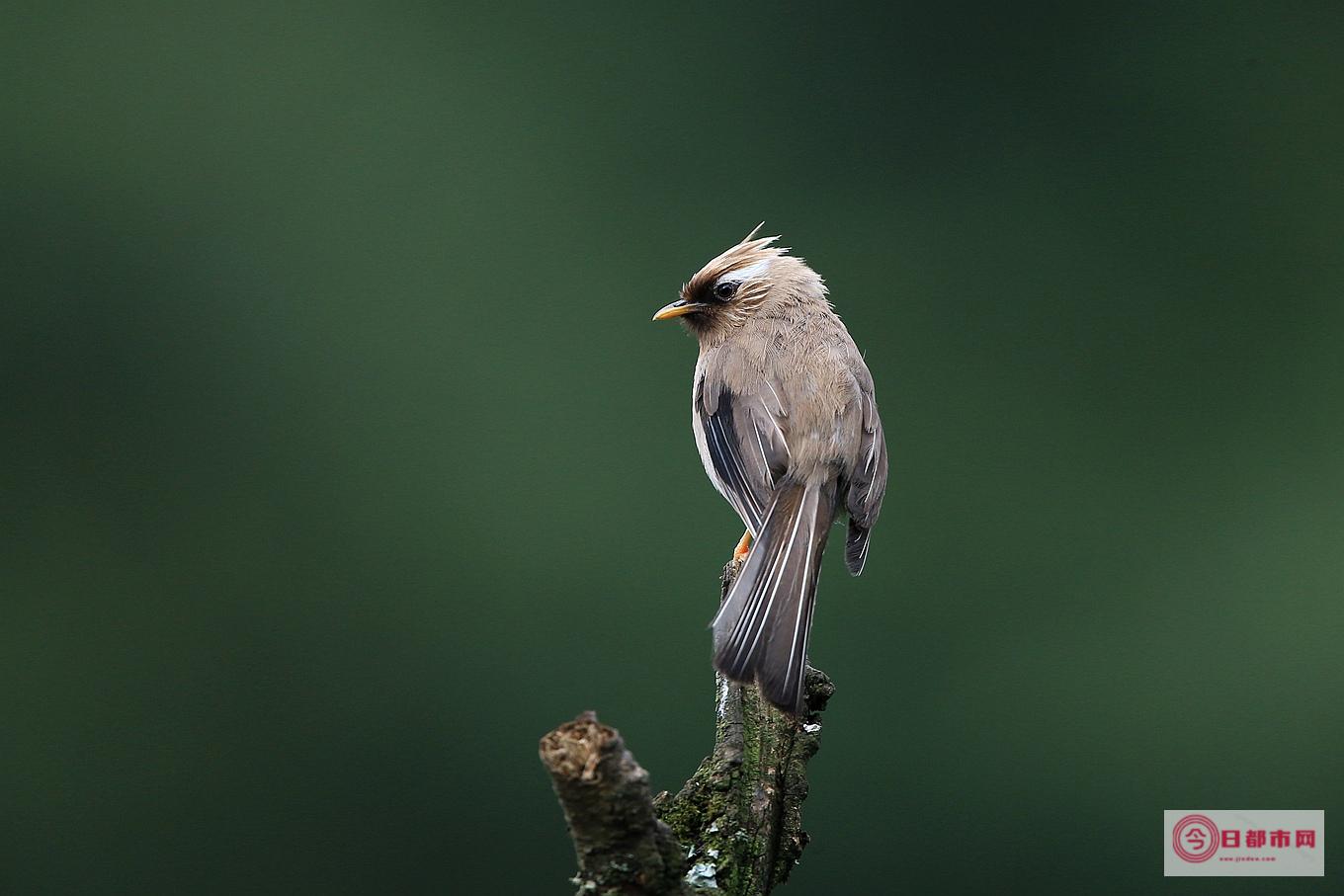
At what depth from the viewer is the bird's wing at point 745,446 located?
3.64 m

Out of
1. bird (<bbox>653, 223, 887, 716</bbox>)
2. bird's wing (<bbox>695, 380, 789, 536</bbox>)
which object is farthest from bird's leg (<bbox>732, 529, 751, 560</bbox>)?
bird's wing (<bbox>695, 380, 789, 536</bbox>)

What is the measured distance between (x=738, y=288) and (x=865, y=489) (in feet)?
2.87

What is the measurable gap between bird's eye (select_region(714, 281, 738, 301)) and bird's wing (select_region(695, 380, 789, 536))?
420 millimetres

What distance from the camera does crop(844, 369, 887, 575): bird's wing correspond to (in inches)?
147

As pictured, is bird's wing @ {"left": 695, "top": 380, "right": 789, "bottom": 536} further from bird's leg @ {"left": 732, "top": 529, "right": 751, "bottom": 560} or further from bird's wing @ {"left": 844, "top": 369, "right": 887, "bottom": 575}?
bird's wing @ {"left": 844, "top": 369, "right": 887, "bottom": 575}

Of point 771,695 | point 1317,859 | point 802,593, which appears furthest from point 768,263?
point 1317,859

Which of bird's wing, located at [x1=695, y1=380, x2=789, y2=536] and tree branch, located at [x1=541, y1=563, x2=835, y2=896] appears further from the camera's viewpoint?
bird's wing, located at [x1=695, y1=380, x2=789, y2=536]

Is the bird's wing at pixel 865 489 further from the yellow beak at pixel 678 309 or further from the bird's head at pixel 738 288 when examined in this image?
the yellow beak at pixel 678 309

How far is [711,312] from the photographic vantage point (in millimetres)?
4328

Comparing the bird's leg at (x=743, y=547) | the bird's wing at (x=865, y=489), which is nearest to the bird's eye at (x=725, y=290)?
the bird's wing at (x=865, y=489)

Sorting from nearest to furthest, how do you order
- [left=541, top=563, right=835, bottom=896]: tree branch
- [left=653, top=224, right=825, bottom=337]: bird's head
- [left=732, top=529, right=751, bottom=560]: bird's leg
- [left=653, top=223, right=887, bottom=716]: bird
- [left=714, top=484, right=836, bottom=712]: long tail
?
[left=541, top=563, right=835, bottom=896]: tree branch, [left=714, top=484, right=836, bottom=712]: long tail, [left=653, top=223, right=887, bottom=716]: bird, [left=732, top=529, right=751, bottom=560]: bird's leg, [left=653, top=224, right=825, bottom=337]: bird's head

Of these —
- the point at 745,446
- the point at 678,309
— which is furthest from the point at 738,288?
the point at 745,446

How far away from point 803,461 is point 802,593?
1.95 feet

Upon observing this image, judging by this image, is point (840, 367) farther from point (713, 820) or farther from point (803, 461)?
point (713, 820)
